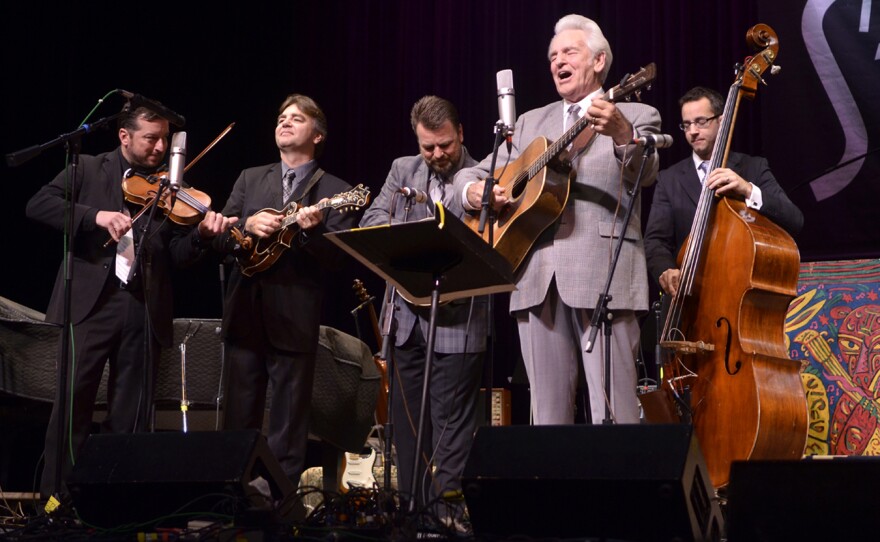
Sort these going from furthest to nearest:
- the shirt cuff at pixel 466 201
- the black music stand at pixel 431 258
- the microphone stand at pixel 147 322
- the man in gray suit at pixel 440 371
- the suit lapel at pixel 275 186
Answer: the suit lapel at pixel 275 186
the microphone stand at pixel 147 322
the man in gray suit at pixel 440 371
the shirt cuff at pixel 466 201
the black music stand at pixel 431 258

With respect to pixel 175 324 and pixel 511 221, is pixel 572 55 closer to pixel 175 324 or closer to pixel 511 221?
pixel 511 221

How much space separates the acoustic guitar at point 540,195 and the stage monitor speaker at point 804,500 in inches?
48.6

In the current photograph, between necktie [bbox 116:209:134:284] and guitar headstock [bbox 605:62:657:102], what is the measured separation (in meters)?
2.20

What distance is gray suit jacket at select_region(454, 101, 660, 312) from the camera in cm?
326

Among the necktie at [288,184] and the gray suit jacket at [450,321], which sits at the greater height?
the necktie at [288,184]

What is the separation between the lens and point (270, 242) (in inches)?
161

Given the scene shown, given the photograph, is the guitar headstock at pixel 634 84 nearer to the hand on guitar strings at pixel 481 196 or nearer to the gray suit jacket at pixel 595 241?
the gray suit jacket at pixel 595 241

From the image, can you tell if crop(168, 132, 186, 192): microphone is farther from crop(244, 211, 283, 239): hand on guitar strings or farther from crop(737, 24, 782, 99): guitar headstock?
crop(737, 24, 782, 99): guitar headstock

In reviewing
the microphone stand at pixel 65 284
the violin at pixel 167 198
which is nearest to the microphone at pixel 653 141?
the violin at pixel 167 198

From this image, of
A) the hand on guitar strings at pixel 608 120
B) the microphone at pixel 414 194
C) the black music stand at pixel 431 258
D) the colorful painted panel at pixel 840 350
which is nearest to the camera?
the black music stand at pixel 431 258

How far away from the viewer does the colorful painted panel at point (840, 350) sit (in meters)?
4.86

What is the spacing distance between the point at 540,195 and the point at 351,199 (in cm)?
104

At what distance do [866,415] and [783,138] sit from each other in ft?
5.01

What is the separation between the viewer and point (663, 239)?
14.9ft
